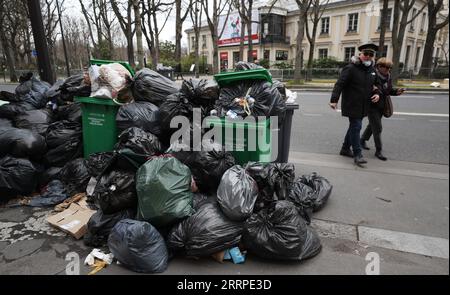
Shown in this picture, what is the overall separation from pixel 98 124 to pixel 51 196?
3.06 ft

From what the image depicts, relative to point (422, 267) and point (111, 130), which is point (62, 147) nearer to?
point (111, 130)

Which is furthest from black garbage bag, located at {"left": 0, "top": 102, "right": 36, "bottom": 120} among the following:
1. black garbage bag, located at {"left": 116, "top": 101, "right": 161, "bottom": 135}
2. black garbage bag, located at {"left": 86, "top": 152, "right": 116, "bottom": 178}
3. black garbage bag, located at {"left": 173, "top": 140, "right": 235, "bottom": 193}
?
black garbage bag, located at {"left": 173, "top": 140, "right": 235, "bottom": 193}

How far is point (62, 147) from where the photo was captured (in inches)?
148

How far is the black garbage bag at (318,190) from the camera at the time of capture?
3.22 meters

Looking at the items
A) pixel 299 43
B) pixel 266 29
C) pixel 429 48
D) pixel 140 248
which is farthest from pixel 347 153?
pixel 266 29

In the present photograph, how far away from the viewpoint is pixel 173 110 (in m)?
3.35

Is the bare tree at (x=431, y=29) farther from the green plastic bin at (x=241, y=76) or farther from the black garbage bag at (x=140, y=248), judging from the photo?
the black garbage bag at (x=140, y=248)

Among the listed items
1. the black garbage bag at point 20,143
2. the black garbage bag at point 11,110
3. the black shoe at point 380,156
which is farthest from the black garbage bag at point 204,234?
the black shoe at point 380,156

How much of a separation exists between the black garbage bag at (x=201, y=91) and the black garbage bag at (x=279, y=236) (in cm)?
143

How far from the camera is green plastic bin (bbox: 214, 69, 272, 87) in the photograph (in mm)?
3383

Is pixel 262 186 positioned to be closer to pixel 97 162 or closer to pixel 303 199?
pixel 303 199

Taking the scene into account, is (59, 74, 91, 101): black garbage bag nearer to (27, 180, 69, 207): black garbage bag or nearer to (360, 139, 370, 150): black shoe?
(27, 180, 69, 207): black garbage bag

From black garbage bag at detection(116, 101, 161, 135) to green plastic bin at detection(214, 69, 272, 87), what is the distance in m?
0.78

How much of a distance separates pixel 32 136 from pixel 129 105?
3.75ft
